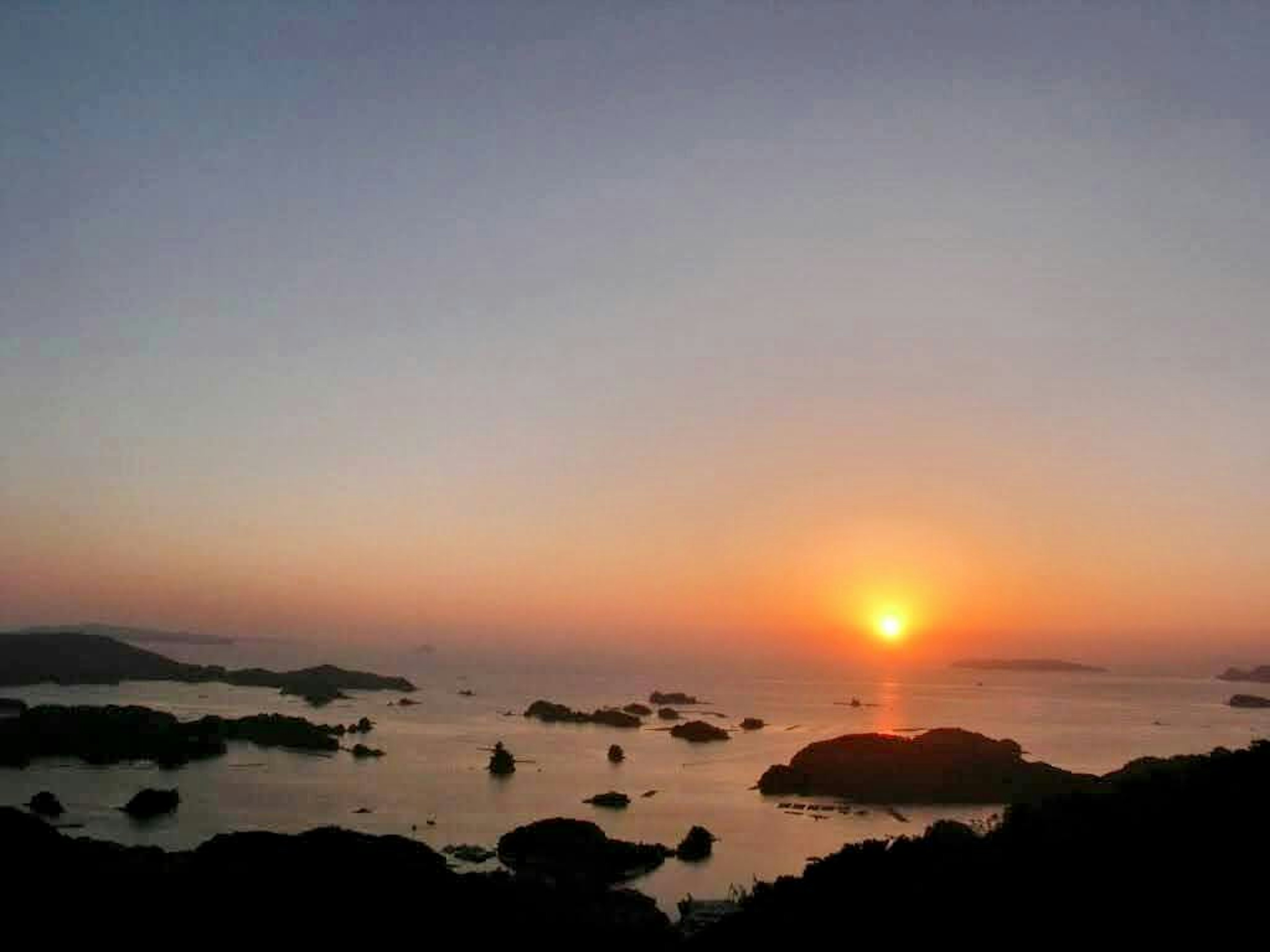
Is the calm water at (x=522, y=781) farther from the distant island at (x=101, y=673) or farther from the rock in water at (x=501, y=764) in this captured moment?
the distant island at (x=101, y=673)

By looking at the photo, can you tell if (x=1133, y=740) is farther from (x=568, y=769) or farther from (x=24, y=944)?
(x=24, y=944)

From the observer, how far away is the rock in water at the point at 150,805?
205ft

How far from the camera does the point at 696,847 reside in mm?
57562

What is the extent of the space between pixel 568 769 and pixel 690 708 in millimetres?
86518

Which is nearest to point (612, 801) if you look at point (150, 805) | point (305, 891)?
point (150, 805)

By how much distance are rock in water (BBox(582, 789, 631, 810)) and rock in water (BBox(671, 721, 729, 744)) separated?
47.6 metres

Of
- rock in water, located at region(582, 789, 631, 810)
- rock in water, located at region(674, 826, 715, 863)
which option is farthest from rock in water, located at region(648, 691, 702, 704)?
rock in water, located at region(674, 826, 715, 863)

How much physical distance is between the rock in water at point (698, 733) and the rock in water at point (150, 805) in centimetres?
6932

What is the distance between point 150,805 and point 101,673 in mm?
139744

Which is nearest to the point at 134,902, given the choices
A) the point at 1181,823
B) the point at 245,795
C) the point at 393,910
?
the point at 393,910

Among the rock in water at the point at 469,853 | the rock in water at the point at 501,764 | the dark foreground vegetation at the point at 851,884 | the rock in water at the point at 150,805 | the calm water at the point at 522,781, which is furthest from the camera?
the rock in water at the point at 501,764

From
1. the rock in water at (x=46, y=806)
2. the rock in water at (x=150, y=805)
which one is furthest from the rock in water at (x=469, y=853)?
the rock in water at (x=46, y=806)

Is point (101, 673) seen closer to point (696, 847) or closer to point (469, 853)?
point (469, 853)

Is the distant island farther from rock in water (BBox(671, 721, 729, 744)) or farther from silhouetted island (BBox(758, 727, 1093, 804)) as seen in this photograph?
silhouetted island (BBox(758, 727, 1093, 804))
